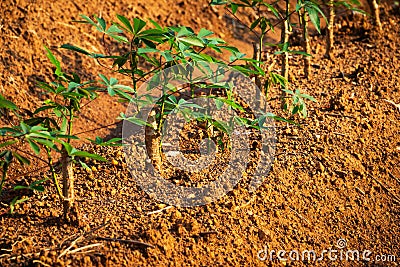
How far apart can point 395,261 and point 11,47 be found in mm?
2607

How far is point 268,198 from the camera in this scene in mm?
2920

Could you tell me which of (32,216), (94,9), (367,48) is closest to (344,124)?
(367,48)

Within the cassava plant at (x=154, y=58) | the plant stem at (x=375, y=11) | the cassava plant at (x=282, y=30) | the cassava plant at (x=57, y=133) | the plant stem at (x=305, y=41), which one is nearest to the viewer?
the cassava plant at (x=57, y=133)

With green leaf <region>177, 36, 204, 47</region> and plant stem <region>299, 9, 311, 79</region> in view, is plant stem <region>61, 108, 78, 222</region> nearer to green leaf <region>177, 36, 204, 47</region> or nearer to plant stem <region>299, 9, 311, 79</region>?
green leaf <region>177, 36, 204, 47</region>

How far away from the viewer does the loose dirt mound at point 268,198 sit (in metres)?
2.57

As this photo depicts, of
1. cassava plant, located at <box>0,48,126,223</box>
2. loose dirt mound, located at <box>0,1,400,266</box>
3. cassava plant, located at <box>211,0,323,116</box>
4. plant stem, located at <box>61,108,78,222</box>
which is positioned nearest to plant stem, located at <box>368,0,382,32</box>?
loose dirt mound, located at <box>0,1,400,266</box>

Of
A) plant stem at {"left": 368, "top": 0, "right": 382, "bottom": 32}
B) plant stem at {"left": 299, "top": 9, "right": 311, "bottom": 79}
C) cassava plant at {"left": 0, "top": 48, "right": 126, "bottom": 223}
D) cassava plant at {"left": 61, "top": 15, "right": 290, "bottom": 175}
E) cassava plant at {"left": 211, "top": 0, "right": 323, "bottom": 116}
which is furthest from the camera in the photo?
plant stem at {"left": 368, "top": 0, "right": 382, "bottom": 32}

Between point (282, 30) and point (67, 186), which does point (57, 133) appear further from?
point (282, 30)

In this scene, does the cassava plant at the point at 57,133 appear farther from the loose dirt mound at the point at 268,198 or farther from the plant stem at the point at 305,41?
the plant stem at the point at 305,41

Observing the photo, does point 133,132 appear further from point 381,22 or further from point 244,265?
point 381,22

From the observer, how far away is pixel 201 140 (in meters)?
3.17

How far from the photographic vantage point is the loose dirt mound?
2570 millimetres

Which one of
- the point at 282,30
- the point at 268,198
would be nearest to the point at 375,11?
the point at 282,30

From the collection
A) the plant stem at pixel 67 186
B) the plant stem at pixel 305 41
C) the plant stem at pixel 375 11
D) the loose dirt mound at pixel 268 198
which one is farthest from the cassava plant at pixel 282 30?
the plant stem at pixel 67 186
